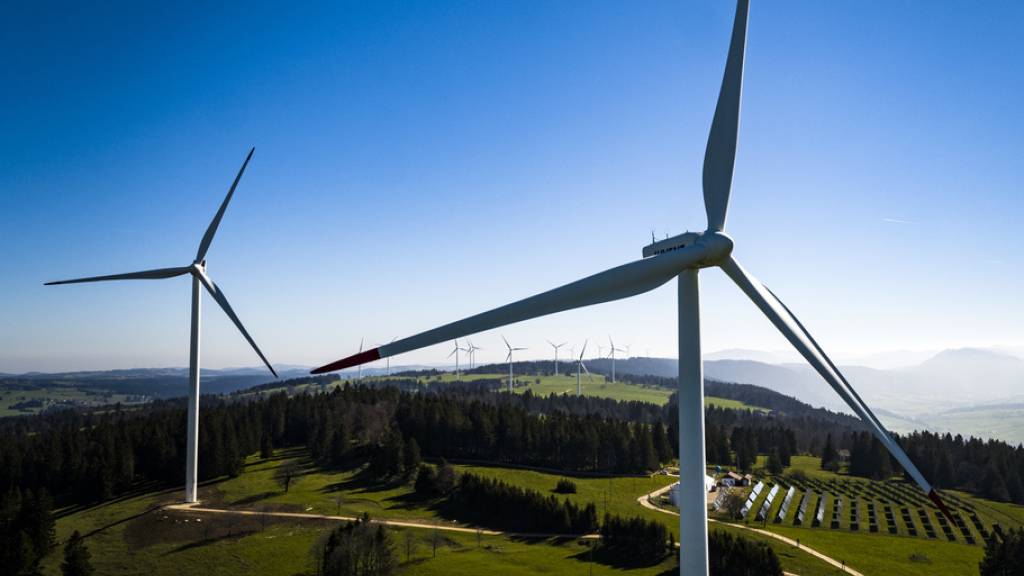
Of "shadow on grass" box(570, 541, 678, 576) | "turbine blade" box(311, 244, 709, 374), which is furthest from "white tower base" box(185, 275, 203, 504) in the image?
"turbine blade" box(311, 244, 709, 374)

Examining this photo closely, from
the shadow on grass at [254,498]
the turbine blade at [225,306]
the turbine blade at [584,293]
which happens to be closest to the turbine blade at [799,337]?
the turbine blade at [584,293]

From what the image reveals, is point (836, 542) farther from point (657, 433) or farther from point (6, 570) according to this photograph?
point (6, 570)

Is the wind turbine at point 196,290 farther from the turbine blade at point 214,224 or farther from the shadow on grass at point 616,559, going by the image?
the shadow on grass at point 616,559

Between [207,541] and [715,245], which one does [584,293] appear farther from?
[207,541]

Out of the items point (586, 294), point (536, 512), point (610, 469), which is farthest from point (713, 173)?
point (610, 469)

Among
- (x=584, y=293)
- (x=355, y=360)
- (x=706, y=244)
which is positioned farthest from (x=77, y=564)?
(x=706, y=244)

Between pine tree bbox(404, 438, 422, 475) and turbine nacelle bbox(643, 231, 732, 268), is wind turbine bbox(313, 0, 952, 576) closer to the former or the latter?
turbine nacelle bbox(643, 231, 732, 268)
